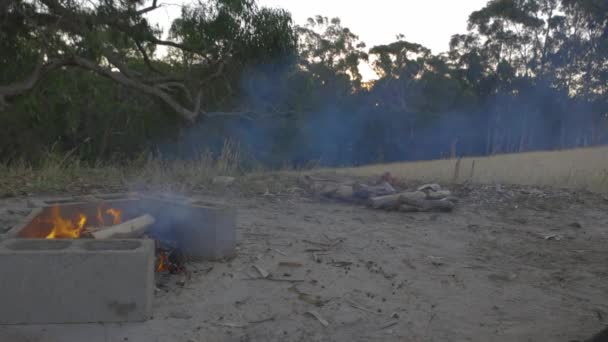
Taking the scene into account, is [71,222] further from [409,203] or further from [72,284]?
[409,203]

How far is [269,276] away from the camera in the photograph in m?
4.17

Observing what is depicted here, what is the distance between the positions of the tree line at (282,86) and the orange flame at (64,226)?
4.49 metres

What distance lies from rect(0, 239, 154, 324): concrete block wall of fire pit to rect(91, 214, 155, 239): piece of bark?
445mm

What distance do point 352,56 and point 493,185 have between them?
81.7 feet

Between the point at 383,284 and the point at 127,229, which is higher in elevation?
the point at 127,229

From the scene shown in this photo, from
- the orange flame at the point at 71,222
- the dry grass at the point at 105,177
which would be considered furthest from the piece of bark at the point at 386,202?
the orange flame at the point at 71,222

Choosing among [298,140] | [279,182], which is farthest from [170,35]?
[298,140]

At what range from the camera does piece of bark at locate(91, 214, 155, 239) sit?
3.72m

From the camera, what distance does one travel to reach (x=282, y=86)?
68.7 feet

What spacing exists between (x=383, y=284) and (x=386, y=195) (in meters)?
3.39

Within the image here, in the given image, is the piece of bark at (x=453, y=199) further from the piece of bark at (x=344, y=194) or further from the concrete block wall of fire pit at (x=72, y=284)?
the concrete block wall of fire pit at (x=72, y=284)

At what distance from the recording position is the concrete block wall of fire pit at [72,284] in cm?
310

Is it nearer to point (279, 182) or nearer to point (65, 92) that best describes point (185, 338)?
point (279, 182)

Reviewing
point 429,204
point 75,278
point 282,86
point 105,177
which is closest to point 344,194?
point 429,204
